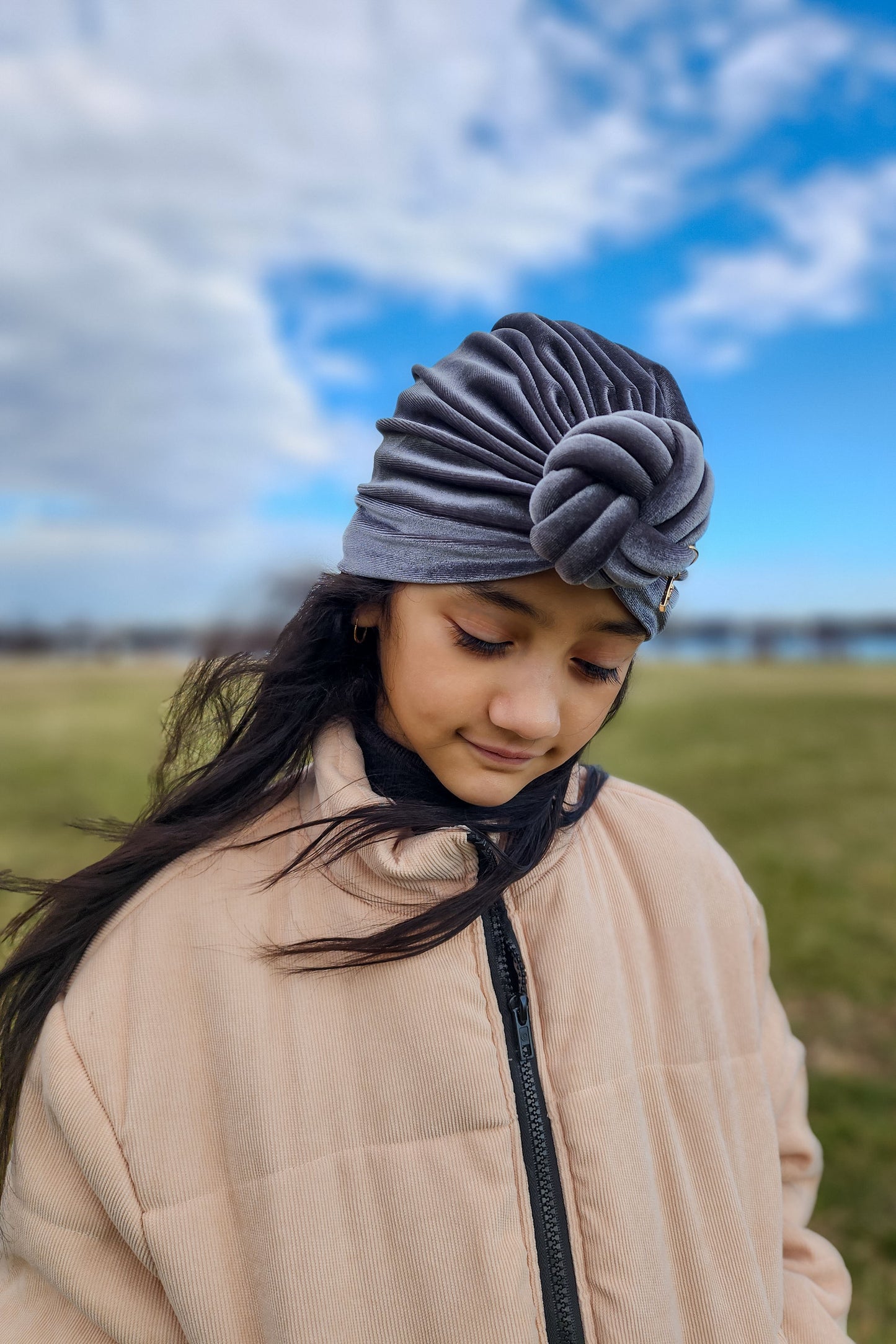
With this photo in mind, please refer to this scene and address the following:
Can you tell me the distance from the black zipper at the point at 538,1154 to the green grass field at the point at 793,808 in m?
1.09

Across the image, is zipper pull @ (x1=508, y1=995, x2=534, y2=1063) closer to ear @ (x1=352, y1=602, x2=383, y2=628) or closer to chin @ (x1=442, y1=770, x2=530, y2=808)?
chin @ (x1=442, y1=770, x2=530, y2=808)

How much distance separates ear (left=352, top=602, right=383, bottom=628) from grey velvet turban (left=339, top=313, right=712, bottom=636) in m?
0.07

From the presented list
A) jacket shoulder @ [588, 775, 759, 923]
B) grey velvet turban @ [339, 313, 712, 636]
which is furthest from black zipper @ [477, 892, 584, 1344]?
grey velvet turban @ [339, 313, 712, 636]

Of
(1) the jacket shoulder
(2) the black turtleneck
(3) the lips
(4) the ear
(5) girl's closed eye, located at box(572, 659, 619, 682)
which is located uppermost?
(4) the ear

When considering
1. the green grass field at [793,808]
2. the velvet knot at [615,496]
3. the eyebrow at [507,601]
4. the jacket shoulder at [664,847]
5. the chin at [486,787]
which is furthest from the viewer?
the green grass field at [793,808]

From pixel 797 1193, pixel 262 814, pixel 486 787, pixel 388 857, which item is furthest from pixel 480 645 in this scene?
pixel 797 1193

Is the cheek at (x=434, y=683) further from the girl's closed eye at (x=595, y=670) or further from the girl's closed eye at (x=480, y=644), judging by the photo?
the girl's closed eye at (x=595, y=670)

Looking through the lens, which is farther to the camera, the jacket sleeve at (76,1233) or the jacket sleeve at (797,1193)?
the jacket sleeve at (797,1193)

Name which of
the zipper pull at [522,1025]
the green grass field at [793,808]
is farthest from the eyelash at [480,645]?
the green grass field at [793,808]

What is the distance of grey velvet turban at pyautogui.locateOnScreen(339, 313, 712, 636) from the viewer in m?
1.33

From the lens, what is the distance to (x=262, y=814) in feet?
5.64

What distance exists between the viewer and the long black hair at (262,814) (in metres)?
1.49

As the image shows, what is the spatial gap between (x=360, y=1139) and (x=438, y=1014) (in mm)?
225

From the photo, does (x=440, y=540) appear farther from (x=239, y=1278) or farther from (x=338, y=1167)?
(x=239, y=1278)
